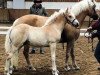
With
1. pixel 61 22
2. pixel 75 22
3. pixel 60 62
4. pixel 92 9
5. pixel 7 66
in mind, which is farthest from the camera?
pixel 60 62

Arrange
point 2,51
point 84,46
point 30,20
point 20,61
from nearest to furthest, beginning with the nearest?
point 30,20, point 20,61, point 2,51, point 84,46

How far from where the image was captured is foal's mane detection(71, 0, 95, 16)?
977cm

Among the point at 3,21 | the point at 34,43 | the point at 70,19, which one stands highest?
the point at 70,19

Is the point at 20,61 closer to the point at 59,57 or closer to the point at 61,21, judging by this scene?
the point at 59,57

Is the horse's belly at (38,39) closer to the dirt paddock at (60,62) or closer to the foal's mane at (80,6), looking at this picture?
the dirt paddock at (60,62)

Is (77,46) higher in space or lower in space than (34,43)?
lower

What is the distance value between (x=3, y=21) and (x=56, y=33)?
1491 cm

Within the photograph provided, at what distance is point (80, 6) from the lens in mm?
9836

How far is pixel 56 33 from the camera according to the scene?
9.02 m

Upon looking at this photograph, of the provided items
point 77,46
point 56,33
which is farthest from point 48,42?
point 77,46

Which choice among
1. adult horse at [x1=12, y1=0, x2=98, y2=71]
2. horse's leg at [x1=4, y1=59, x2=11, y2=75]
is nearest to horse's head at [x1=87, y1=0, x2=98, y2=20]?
adult horse at [x1=12, y1=0, x2=98, y2=71]

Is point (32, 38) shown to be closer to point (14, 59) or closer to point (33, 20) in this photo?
point (14, 59)

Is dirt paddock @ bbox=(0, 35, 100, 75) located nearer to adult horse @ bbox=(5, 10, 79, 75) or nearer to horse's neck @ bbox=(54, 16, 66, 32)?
adult horse @ bbox=(5, 10, 79, 75)

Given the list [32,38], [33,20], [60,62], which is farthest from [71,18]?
[60,62]
